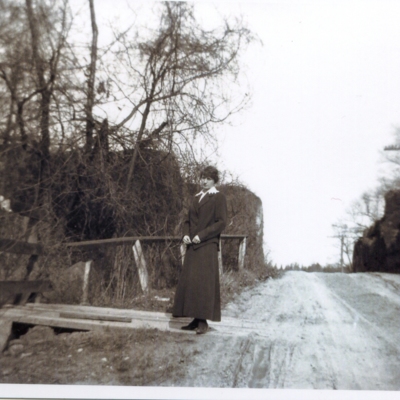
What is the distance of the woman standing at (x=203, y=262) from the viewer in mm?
4051

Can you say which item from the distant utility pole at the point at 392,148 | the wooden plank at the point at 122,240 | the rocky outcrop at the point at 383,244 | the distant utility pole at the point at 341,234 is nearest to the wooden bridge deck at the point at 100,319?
the wooden plank at the point at 122,240

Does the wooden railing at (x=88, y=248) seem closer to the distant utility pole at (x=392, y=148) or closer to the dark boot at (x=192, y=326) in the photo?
the dark boot at (x=192, y=326)

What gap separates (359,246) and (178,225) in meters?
2.27

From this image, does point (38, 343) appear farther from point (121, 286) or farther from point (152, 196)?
point (152, 196)

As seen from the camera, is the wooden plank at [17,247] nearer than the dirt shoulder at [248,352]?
No

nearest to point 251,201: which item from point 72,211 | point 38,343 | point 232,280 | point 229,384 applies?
point 232,280

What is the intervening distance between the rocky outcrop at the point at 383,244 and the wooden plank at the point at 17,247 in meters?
3.88

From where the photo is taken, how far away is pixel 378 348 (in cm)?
392

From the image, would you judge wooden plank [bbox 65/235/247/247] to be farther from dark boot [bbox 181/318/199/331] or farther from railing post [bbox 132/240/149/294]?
dark boot [bbox 181/318/199/331]

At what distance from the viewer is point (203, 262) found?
4.15 metres

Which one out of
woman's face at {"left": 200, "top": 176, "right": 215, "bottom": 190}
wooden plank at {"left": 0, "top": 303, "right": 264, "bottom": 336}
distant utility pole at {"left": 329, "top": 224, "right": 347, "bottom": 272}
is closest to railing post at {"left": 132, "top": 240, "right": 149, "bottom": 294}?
wooden plank at {"left": 0, "top": 303, "right": 264, "bottom": 336}

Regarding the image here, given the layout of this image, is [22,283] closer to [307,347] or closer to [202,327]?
[202,327]

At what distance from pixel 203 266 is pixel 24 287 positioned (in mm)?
2318

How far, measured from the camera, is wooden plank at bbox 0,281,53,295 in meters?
4.72
